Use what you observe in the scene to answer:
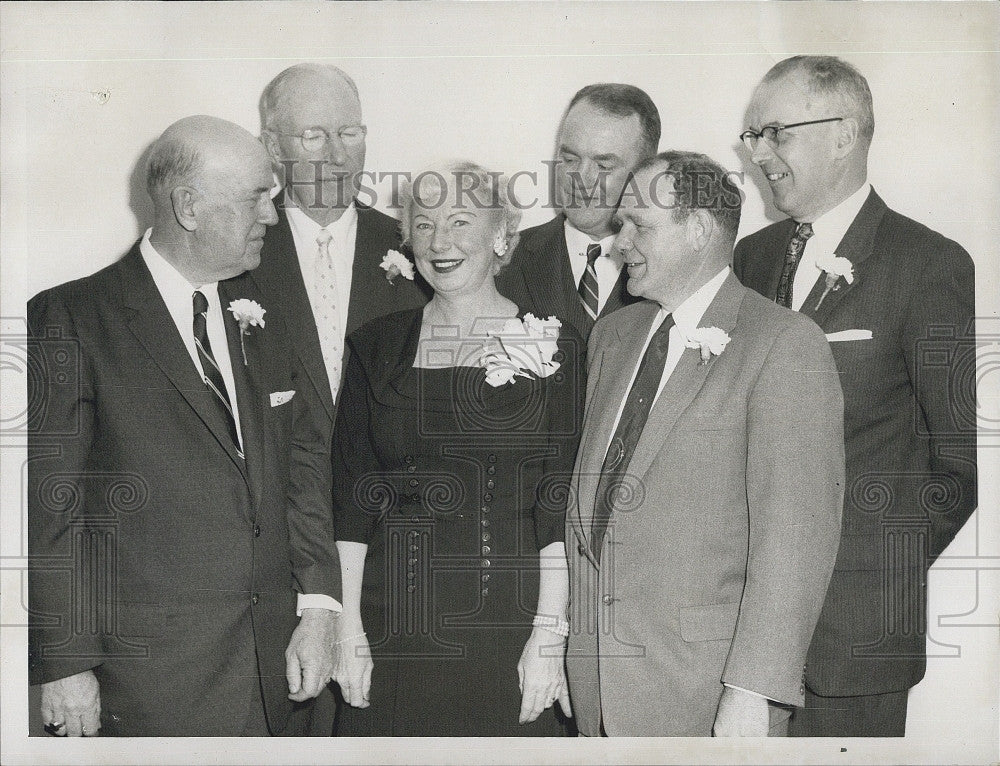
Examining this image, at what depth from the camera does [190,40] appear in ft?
10.3

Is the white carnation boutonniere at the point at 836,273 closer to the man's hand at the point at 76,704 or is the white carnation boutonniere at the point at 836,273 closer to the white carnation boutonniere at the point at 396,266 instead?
the white carnation boutonniere at the point at 396,266

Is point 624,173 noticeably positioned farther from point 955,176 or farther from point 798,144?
point 955,176

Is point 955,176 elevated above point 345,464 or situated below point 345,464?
above

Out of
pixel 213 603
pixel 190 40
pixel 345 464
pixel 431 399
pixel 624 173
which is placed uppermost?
pixel 190 40

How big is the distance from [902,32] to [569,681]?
85.2 inches

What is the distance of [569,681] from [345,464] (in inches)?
35.2

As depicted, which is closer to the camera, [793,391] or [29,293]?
[793,391]

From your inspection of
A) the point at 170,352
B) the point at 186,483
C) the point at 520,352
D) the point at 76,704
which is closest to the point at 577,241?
the point at 520,352

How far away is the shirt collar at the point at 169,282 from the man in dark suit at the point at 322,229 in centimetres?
15

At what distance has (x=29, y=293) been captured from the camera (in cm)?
315

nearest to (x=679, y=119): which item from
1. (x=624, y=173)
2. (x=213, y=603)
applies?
(x=624, y=173)

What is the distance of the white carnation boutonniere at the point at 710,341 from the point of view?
9.27 feet

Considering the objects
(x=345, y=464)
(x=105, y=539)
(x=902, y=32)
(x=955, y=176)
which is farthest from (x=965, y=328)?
(x=105, y=539)

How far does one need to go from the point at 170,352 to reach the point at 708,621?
1674 mm
